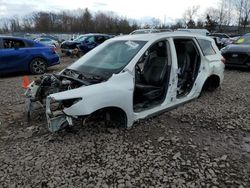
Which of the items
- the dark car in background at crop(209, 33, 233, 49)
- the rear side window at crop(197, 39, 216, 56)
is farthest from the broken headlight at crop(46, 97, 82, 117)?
the dark car in background at crop(209, 33, 233, 49)

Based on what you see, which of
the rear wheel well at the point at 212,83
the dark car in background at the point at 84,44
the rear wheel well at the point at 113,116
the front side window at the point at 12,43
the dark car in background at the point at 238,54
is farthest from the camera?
the dark car in background at the point at 84,44

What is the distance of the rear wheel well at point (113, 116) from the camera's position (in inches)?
146

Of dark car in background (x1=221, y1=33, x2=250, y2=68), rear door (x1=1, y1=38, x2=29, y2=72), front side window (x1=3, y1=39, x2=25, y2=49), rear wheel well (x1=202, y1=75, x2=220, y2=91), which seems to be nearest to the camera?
rear wheel well (x1=202, y1=75, x2=220, y2=91)

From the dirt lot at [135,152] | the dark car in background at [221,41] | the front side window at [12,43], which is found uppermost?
the dark car in background at [221,41]

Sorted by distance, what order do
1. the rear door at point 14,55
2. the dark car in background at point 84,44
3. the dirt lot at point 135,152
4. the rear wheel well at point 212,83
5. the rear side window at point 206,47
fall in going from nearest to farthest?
the dirt lot at point 135,152 → the rear side window at point 206,47 → the rear wheel well at point 212,83 → the rear door at point 14,55 → the dark car in background at point 84,44

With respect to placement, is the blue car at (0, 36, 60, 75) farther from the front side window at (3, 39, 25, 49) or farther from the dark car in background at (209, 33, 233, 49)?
the dark car in background at (209, 33, 233, 49)

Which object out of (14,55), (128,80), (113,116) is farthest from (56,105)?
(14,55)

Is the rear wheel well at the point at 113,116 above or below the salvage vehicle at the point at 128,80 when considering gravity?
below

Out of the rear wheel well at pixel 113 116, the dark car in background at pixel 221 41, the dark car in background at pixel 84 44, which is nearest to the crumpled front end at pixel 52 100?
the rear wheel well at pixel 113 116

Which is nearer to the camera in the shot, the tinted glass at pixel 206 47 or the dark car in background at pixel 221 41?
the tinted glass at pixel 206 47

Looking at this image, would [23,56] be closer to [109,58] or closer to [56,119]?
[109,58]

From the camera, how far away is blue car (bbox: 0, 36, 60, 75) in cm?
852

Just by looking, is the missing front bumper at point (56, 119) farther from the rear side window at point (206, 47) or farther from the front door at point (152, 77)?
the rear side window at point (206, 47)

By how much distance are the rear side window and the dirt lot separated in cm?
142
